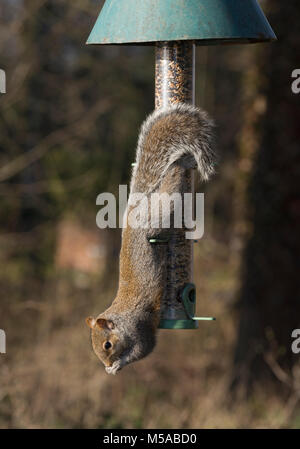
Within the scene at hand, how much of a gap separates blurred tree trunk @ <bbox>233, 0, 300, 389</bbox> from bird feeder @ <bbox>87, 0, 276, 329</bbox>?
3.65 m

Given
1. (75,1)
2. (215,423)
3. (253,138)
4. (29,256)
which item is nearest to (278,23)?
(253,138)

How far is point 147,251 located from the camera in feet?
11.8

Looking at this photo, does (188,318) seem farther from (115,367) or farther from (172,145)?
(172,145)

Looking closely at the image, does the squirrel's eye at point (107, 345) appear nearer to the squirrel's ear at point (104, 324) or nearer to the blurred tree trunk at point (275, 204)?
the squirrel's ear at point (104, 324)

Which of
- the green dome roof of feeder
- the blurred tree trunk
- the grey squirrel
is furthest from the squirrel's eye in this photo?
the blurred tree trunk

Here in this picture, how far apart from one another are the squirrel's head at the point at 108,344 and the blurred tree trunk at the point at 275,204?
4.35 meters

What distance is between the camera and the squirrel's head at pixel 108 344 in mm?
3525

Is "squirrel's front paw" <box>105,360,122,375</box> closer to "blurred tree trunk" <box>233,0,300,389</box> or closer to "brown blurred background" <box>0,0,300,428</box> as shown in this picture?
"brown blurred background" <box>0,0,300,428</box>

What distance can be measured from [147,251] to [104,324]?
359mm

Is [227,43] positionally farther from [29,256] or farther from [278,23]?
[29,256]

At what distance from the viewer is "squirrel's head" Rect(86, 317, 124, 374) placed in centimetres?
353

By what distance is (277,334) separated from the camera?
312 inches

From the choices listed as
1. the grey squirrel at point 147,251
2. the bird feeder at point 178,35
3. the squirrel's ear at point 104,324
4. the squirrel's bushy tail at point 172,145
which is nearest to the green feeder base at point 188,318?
the bird feeder at point 178,35

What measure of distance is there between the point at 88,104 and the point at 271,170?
14.1 ft
